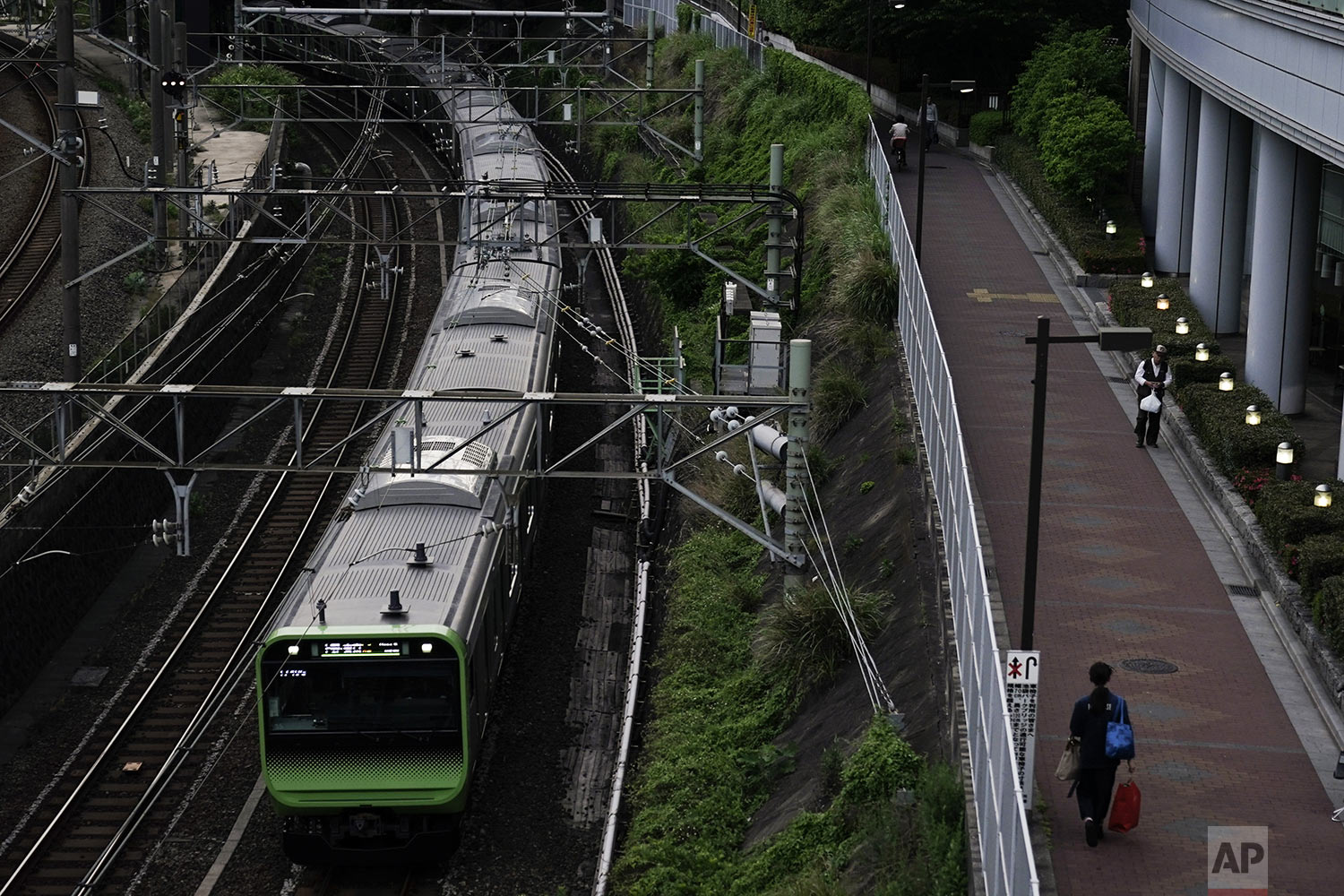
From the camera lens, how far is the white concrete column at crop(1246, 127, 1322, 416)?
26.7 metres

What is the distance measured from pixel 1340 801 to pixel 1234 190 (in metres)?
19.8

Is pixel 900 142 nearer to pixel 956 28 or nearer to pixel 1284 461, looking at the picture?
pixel 956 28

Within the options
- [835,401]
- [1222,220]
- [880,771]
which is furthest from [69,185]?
[1222,220]

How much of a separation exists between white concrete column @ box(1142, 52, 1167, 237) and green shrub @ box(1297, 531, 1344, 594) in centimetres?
2277

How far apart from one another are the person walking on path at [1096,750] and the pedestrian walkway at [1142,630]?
0.30m

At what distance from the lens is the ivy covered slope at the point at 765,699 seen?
15.7m

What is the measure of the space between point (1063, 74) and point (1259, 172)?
14411 millimetres

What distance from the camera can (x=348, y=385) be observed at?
3881 cm

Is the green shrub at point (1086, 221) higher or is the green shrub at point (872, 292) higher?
the green shrub at point (1086, 221)

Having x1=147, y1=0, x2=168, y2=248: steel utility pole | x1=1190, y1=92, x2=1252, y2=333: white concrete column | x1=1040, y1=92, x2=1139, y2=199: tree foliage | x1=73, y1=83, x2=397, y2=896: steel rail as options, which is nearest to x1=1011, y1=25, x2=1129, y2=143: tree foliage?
x1=1040, y1=92, x2=1139, y2=199: tree foliage

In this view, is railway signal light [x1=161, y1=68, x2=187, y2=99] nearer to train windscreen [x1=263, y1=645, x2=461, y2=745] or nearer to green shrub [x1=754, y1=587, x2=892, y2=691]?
green shrub [x1=754, y1=587, x2=892, y2=691]

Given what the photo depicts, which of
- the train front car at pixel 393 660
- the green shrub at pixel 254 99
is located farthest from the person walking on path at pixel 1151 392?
the green shrub at pixel 254 99

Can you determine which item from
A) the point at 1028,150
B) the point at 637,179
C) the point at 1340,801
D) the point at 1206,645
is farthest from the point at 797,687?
the point at 637,179

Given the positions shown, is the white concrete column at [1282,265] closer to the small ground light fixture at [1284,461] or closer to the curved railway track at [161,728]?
the small ground light fixture at [1284,461]
